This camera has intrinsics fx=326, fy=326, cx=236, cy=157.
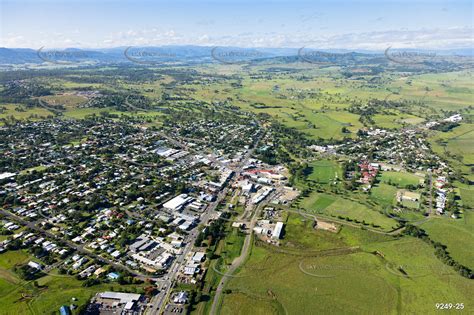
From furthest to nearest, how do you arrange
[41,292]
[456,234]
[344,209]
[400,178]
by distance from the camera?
1. [400,178]
2. [344,209]
3. [456,234]
4. [41,292]

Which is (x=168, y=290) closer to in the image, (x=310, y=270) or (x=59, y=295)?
(x=59, y=295)

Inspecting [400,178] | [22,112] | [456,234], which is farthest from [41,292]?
[22,112]

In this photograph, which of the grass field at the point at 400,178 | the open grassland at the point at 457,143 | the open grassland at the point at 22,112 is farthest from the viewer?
the open grassland at the point at 22,112

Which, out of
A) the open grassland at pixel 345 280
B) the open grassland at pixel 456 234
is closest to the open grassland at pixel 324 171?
the open grassland at pixel 456 234

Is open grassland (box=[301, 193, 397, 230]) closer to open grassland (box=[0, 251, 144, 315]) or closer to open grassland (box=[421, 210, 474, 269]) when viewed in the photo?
open grassland (box=[421, 210, 474, 269])

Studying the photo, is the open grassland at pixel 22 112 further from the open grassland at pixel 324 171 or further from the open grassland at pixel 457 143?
the open grassland at pixel 457 143

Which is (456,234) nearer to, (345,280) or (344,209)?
(344,209)

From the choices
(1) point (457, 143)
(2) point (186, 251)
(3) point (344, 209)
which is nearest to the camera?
(2) point (186, 251)

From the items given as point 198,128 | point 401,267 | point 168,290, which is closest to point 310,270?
point 401,267
